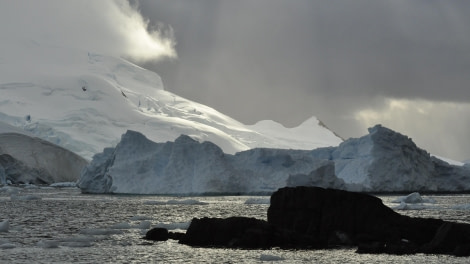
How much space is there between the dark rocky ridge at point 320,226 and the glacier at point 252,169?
25356 mm

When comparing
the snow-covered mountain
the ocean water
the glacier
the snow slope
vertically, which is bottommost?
the ocean water

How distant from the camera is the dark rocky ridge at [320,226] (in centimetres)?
2441

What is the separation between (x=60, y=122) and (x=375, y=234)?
10033 cm

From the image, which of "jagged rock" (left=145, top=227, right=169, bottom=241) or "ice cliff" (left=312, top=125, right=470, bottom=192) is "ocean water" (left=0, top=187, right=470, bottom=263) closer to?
"jagged rock" (left=145, top=227, right=169, bottom=241)

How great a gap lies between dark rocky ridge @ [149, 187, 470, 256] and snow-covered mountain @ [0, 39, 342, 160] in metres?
88.5

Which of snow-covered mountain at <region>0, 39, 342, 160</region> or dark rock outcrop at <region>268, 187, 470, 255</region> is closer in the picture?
dark rock outcrop at <region>268, 187, 470, 255</region>

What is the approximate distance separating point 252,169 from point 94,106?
83.1m

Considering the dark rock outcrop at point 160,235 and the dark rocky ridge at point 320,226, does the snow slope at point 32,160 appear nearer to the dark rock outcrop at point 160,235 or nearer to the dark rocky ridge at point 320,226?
the dark rock outcrop at point 160,235

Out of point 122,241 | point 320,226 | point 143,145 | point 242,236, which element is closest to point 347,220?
point 320,226

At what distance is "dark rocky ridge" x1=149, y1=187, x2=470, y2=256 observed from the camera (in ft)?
80.1

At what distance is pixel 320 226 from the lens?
25.6 metres

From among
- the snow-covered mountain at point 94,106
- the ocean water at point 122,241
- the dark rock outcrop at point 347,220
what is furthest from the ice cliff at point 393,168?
the snow-covered mountain at point 94,106

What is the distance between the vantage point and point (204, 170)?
5528 centimetres

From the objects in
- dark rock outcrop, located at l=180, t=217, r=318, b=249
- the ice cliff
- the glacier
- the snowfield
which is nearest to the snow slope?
the snowfield
